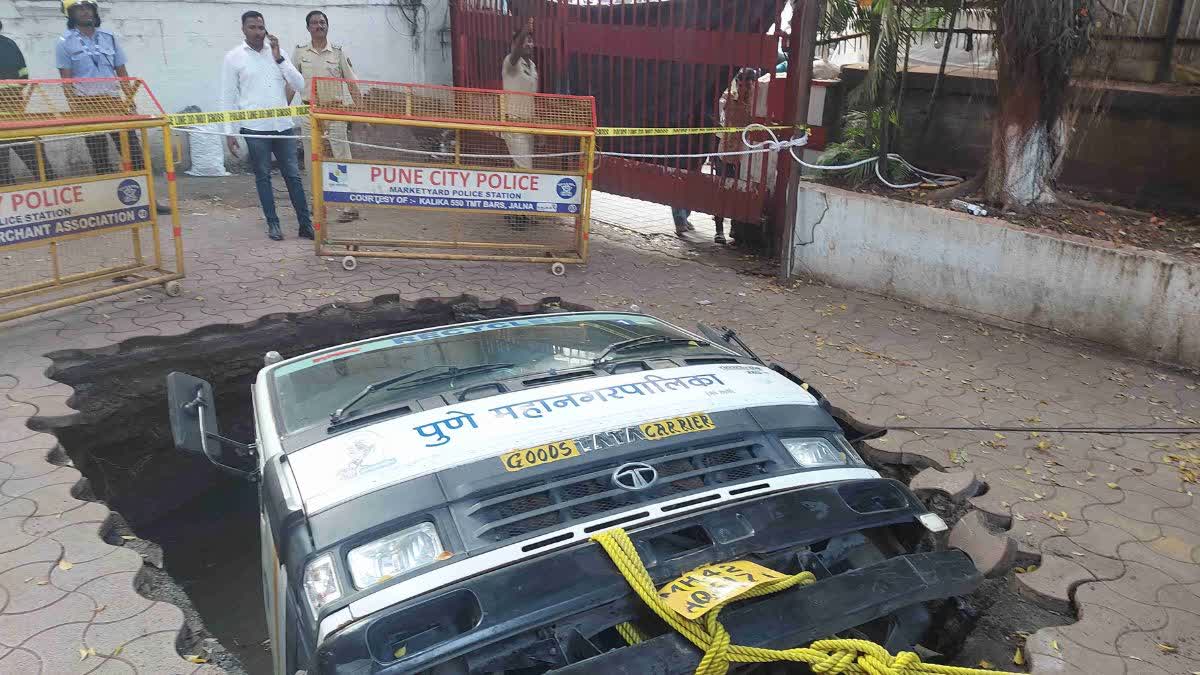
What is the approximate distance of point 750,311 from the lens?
22.2 ft

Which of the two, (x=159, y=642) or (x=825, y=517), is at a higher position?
(x=825, y=517)

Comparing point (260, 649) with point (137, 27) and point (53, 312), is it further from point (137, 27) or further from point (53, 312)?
point (137, 27)

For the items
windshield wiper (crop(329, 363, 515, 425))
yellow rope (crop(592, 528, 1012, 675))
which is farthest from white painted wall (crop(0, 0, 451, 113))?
yellow rope (crop(592, 528, 1012, 675))

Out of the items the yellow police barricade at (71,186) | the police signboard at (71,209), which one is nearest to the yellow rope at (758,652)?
the yellow police barricade at (71,186)

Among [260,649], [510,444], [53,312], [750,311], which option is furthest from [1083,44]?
[53,312]

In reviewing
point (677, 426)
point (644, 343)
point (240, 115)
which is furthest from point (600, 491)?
point (240, 115)

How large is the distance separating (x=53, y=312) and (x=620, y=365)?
4930 mm

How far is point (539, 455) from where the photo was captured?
2623 millimetres

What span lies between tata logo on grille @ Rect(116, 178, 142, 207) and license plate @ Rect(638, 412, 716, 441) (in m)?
5.04

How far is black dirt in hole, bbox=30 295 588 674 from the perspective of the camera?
192 inches

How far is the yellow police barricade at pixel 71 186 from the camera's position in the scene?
18.0 ft

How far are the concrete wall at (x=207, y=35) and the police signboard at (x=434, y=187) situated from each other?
15.1 ft

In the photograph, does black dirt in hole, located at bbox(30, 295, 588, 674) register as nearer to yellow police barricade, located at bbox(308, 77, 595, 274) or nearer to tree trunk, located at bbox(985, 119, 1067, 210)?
yellow police barricade, located at bbox(308, 77, 595, 274)

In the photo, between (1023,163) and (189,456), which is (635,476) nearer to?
(189,456)
